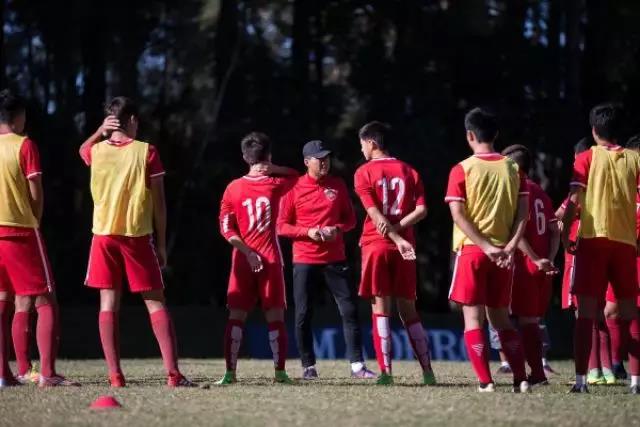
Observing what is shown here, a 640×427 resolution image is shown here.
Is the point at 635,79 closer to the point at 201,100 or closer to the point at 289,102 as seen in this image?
the point at 289,102

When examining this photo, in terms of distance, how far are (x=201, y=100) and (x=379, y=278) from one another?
1502cm

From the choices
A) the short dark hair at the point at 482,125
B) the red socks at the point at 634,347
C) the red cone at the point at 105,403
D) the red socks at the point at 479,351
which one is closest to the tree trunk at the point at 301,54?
Answer: the red socks at the point at 634,347

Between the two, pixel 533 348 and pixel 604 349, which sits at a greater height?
pixel 533 348

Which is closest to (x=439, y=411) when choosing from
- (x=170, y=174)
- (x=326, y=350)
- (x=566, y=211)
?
(x=566, y=211)

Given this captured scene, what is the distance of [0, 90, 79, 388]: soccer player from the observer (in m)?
9.05

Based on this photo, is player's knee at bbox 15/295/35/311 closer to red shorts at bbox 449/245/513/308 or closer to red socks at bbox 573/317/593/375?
red shorts at bbox 449/245/513/308

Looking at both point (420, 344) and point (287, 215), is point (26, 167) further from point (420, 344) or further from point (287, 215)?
point (420, 344)

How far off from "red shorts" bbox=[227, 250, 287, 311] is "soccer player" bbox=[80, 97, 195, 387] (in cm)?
107

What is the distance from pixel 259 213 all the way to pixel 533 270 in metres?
2.18

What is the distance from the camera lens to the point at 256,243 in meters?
9.89

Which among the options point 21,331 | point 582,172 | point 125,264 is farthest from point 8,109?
point 582,172

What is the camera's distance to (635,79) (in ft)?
72.7

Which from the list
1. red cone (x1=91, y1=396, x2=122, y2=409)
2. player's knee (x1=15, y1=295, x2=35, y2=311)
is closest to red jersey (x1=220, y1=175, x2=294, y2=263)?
player's knee (x1=15, y1=295, x2=35, y2=311)

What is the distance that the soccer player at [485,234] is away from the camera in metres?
8.31
